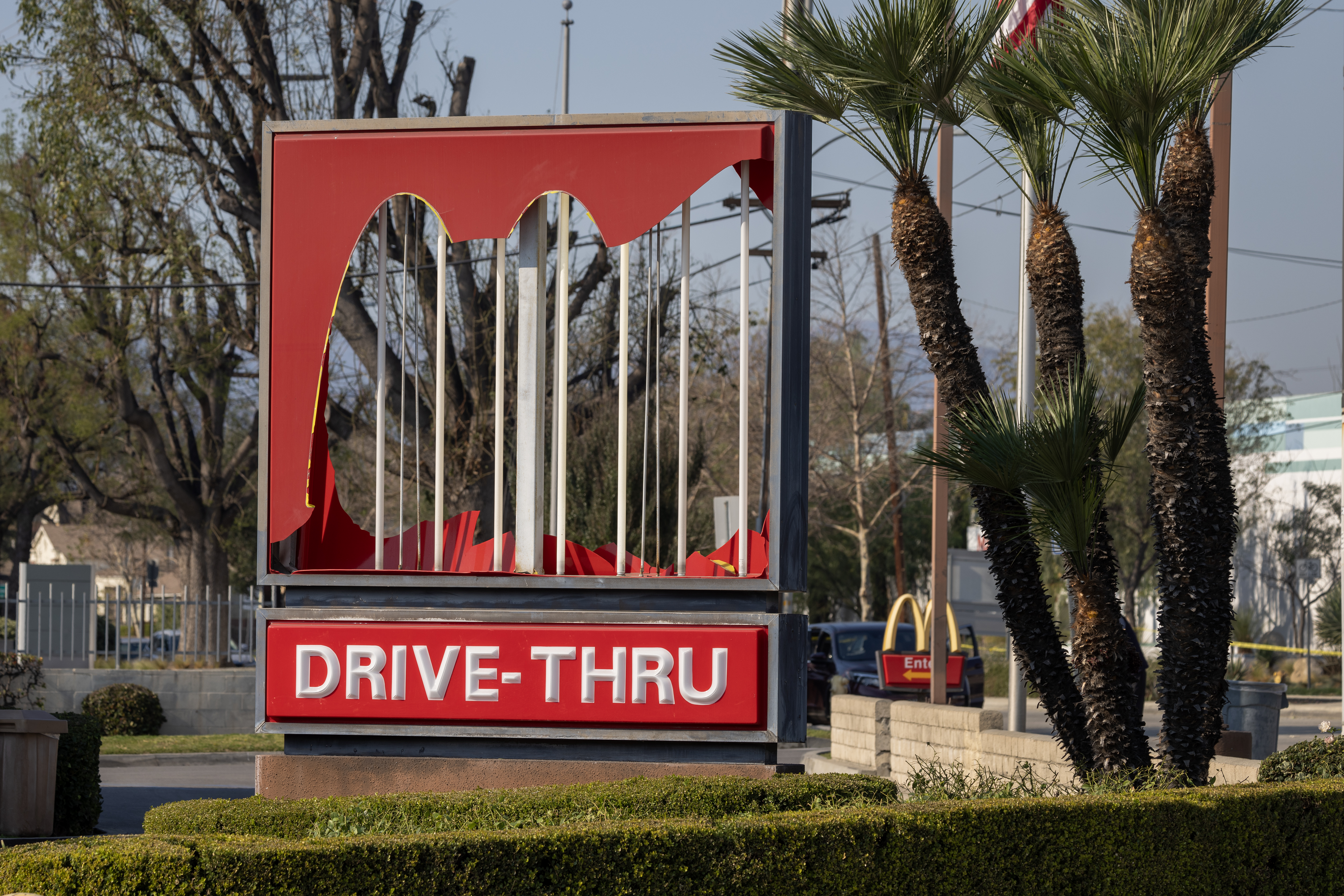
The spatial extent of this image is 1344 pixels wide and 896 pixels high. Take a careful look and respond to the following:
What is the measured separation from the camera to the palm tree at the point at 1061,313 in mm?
7234

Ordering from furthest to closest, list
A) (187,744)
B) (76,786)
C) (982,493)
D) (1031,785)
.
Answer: (187,744), (76,786), (982,493), (1031,785)

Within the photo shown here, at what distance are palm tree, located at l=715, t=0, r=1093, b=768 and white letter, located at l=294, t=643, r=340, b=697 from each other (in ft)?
12.6

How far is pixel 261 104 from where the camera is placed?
20234 millimetres

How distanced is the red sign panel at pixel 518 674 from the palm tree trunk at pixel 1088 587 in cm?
213

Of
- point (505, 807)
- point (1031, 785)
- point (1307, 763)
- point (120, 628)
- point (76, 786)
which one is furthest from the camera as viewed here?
point (120, 628)

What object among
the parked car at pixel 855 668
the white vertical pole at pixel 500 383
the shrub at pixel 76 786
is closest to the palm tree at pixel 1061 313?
the white vertical pole at pixel 500 383

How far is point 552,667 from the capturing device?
6820mm

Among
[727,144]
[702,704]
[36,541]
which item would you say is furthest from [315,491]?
[36,541]

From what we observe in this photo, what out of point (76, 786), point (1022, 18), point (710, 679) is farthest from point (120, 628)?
point (1022, 18)

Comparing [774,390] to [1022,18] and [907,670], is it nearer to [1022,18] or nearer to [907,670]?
[1022,18]

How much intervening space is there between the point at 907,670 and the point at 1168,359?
1182 cm

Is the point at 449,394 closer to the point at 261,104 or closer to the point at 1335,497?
the point at 261,104

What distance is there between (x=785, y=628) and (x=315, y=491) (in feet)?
9.55

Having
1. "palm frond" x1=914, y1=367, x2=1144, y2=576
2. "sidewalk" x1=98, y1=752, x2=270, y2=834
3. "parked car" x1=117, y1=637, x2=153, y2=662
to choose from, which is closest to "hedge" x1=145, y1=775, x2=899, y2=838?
"palm frond" x1=914, y1=367, x2=1144, y2=576
